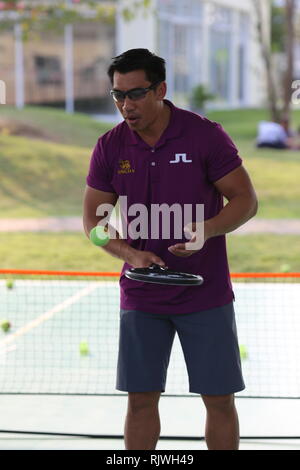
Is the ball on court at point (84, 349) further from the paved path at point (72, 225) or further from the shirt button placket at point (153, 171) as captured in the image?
the paved path at point (72, 225)

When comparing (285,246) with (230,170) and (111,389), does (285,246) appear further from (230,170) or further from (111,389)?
(230,170)

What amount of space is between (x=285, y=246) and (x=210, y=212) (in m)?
9.81

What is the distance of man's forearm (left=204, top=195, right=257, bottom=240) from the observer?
383 centimetres

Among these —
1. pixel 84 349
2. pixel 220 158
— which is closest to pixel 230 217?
pixel 220 158

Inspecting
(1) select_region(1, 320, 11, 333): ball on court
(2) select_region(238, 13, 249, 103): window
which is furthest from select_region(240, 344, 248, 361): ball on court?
(2) select_region(238, 13, 249, 103): window

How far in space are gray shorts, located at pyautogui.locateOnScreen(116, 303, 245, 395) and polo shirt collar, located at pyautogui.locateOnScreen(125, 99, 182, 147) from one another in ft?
2.41

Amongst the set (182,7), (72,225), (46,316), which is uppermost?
(182,7)

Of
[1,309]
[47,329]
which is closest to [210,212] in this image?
[47,329]

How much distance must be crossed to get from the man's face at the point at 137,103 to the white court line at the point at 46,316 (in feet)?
14.5

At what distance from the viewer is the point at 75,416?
5766mm

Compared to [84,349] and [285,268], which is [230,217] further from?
[285,268]

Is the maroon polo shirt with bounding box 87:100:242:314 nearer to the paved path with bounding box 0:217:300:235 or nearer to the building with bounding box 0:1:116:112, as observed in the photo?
the paved path with bounding box 0:217:300:235

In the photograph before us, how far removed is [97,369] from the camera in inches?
285

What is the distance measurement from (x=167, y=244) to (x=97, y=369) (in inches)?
136
